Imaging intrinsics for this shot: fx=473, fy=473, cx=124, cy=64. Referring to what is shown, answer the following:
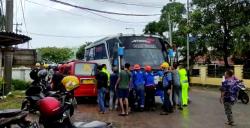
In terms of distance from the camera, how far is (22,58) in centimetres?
3600

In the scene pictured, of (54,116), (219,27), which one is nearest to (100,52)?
(219,27)

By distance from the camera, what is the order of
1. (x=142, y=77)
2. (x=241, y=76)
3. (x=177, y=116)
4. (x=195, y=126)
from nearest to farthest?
(x=195, y=126) → (x=177, y=116) → (x=142, y=77) → (x=241, y=76)

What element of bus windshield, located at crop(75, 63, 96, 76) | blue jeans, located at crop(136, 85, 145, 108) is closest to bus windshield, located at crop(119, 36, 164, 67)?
bus windshield, located at crop(75, 63, 96, 76)

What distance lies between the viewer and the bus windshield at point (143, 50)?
63.0ft

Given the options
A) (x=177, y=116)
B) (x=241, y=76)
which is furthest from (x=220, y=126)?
(x=241, y=76)

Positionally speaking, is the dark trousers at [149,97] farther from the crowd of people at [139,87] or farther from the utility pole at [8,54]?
the utility pole at [8,54]

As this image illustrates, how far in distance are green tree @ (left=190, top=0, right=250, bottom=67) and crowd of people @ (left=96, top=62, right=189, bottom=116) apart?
17.8 metres

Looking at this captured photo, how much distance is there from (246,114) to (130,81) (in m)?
4.17

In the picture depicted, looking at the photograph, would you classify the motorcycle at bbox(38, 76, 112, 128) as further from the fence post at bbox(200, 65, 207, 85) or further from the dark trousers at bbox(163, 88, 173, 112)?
the fence post at bbox(200, 65, 207, 85)

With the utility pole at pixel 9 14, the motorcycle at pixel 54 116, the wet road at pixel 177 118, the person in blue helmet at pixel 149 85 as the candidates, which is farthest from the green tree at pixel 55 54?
the motorcycle at pixel 54 116

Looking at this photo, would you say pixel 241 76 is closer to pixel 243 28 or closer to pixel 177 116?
pixel 243 28

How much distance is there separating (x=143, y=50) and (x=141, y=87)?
306 centimetres

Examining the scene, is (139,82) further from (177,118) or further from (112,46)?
(112,46)

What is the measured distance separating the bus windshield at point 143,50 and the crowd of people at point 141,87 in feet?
3.35
